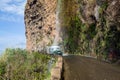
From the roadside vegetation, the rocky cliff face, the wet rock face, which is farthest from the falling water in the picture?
the roadside vegetation

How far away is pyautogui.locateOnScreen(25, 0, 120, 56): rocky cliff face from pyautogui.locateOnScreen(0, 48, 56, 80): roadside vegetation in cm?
1553

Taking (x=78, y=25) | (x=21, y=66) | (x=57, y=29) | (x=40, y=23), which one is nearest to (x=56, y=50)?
(x=78, y=25)

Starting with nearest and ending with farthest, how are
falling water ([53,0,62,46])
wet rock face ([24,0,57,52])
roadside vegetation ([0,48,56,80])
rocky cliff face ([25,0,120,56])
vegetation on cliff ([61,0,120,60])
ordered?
roadside vegetation ([0,48,56,80])
vegetation on cliff ([61,0,120,60])
rocky cliff face ([25,0,120,56])
falling water ([53,0,62,46])
wet rock face ([24,0,57,52])

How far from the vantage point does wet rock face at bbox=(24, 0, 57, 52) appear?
48.9 metres

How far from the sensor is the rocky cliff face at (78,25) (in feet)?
106

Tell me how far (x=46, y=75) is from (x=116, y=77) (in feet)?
17.3

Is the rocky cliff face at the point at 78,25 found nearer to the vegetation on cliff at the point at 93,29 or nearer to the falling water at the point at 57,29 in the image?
the vegetation on cliff at the point at 93,29

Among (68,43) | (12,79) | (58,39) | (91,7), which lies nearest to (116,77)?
(12,79)

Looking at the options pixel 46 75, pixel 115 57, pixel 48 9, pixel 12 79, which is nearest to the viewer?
pixel 12 79

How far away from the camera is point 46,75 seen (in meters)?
16.1

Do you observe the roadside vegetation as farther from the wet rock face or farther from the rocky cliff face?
the wet rock face

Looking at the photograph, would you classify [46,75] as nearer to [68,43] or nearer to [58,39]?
[68,43]

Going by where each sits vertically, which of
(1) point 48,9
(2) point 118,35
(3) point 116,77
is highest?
(1) point 48,9

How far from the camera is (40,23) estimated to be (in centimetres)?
5175
